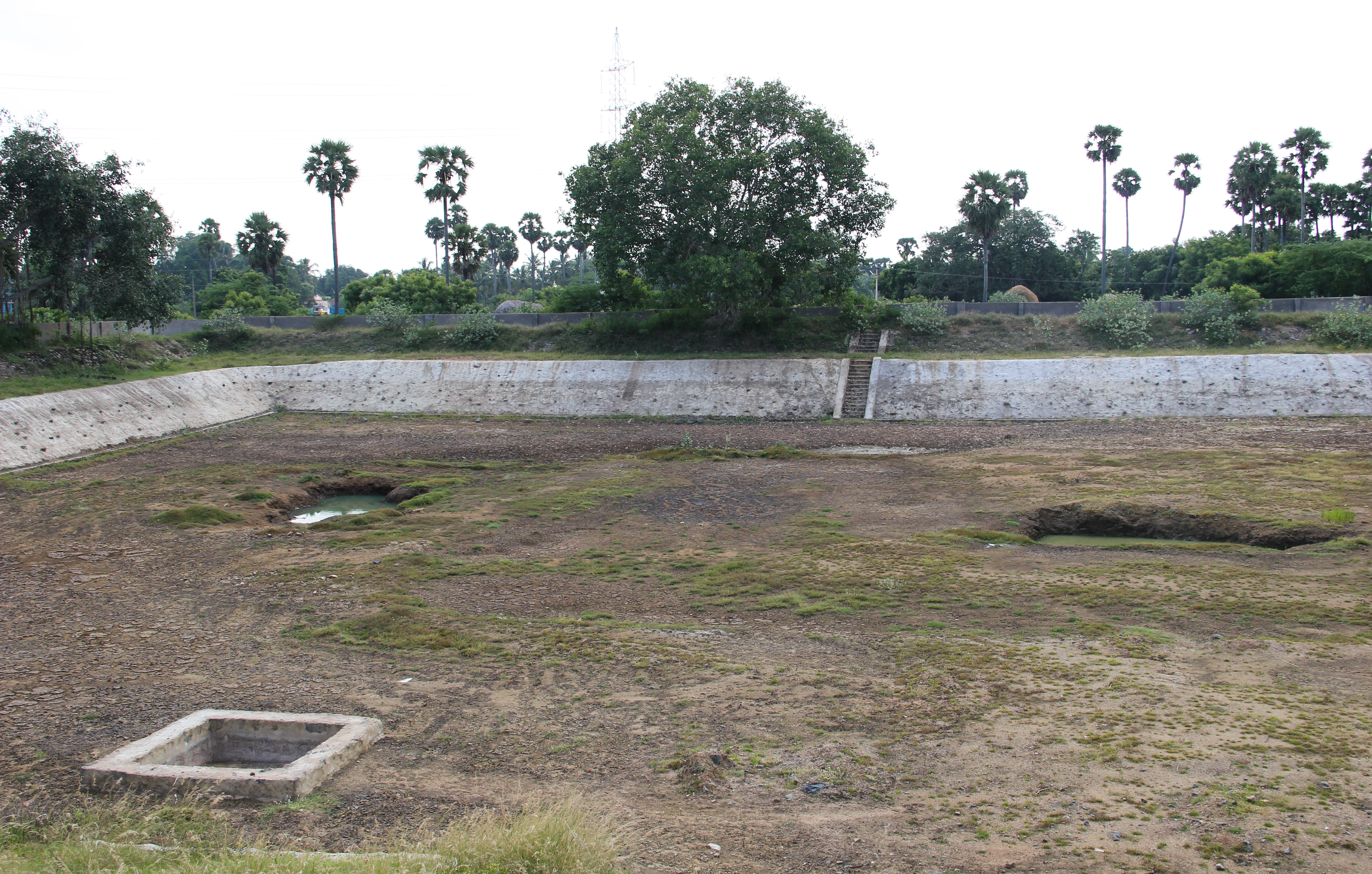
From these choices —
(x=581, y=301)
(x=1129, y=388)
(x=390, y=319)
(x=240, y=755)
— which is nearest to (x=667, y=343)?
(x=581, y=301)

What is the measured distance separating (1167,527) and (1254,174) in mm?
52902

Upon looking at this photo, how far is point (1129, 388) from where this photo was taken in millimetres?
29688

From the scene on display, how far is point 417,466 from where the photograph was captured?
2273 centimetres

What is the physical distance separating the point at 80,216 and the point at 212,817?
3021 cm

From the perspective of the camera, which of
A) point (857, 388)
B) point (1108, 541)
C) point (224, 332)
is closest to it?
point (1108, 541)

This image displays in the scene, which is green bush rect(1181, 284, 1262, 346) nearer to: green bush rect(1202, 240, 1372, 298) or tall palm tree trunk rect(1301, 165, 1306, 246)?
green bush rect(1202, 240, 1372, 298)

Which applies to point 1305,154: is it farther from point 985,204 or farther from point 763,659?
point 763,659

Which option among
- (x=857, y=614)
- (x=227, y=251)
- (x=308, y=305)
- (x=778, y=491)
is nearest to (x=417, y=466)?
(x=778, y=491)

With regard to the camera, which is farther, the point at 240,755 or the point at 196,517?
the point at 196,517

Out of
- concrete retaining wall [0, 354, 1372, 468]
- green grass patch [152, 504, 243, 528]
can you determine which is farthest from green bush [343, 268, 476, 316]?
green grass patch [152, 504, 243, 528]

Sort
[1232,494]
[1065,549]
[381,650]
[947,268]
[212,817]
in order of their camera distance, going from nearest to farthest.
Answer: [212,817], [381,650], [1065,549], [1232,494], [947,268]

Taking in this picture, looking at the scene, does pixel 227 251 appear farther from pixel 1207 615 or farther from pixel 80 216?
pixel 1207 615

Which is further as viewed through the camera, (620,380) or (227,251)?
(227,251)

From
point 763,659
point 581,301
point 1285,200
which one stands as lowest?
point 763,659
